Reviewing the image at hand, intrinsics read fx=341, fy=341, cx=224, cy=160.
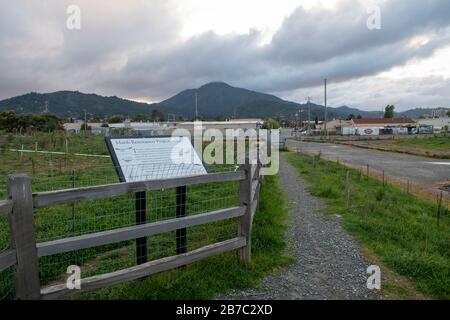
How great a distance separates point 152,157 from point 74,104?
193m

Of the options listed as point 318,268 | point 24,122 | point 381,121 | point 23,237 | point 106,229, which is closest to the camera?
point 23,237

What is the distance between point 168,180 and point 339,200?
6625mm

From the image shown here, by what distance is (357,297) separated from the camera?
3.78m

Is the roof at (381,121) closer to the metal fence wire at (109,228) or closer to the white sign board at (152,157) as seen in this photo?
the metal fence wire at (109,228)

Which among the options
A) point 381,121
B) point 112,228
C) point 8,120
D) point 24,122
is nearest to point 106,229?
point 112,228

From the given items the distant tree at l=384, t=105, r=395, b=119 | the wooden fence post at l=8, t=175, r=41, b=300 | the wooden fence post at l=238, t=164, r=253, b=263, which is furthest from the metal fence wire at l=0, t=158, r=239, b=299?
the distant tree at l=384, t=105, r=395, b=119

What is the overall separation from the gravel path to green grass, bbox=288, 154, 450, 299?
395 millimetres

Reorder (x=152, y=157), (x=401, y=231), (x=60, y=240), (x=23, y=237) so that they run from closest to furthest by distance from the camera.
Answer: (x=23, y=237)
(x=60, y=240)
(x=152, y=157)
(x=401, y=231)

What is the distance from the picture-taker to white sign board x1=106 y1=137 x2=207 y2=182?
15.7 ft

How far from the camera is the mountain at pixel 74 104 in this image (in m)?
154

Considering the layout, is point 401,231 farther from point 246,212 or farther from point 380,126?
point 380,126

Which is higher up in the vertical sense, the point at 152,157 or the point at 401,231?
the point at 152,157

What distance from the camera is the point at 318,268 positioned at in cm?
459
